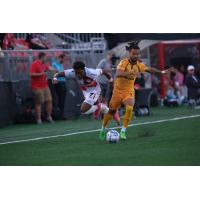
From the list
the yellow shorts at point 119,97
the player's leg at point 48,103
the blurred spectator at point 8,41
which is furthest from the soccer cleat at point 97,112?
Result: the blurred spectator at point 8,41

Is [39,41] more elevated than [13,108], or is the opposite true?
[39,41]

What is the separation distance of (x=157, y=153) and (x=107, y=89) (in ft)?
37.1

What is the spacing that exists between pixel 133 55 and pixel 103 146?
2.46 meters

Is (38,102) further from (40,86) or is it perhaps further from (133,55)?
(133,55)

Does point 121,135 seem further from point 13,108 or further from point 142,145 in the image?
point 13,108

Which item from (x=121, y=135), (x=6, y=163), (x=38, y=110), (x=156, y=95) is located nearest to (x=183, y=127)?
(x=121, y=135)

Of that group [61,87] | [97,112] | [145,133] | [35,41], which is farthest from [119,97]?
[35,41]

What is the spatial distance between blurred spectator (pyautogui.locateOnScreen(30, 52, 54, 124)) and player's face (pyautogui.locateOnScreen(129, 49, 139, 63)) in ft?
21.8

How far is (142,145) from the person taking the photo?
15.5 m

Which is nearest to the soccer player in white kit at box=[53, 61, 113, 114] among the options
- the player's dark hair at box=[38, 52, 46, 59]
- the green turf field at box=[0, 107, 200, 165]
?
the green turf field at box=[0, 107, 200, 165]

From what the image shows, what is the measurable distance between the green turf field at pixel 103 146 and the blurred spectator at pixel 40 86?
1.91 m

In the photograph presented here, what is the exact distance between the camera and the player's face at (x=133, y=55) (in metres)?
17.0

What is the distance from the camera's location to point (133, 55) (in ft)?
55.9

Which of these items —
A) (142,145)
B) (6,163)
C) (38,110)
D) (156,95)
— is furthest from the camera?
(156,95)
